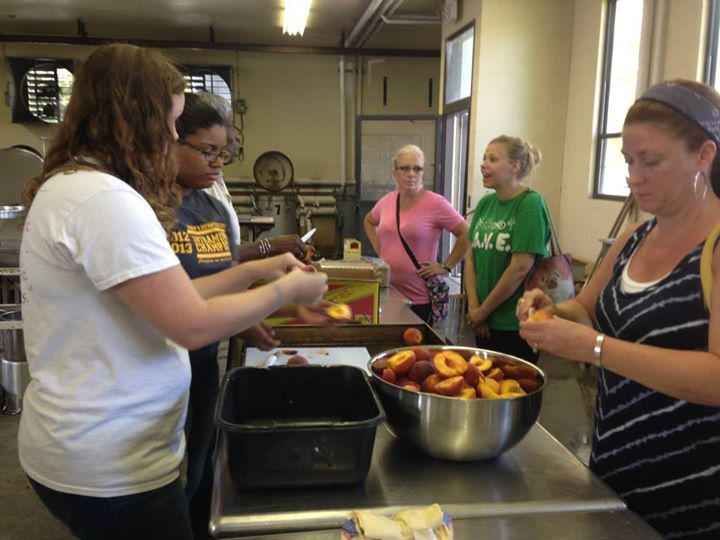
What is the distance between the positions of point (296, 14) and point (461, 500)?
543cm

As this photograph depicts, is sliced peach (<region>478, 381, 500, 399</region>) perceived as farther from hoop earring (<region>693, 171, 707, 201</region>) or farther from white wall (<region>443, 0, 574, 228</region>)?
white wall (<region>443, 0, 574, 228</region>)

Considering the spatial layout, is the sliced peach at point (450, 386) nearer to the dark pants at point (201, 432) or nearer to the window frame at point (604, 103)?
the dark pants at point (201, 432)

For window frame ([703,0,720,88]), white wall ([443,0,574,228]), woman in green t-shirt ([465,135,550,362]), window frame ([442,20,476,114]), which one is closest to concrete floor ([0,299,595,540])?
woman in green t-shirt ([465,135,550,362])

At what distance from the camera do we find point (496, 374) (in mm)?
1221

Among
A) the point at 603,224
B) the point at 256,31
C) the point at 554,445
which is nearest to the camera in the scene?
the point at 554,445

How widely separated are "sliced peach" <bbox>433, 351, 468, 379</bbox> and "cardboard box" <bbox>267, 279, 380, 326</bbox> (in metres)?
0.79

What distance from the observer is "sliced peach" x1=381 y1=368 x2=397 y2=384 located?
3.95ft

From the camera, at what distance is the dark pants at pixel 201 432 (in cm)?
180

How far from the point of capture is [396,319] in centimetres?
229

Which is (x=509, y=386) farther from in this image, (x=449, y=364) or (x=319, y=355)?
(x=319, y=355)

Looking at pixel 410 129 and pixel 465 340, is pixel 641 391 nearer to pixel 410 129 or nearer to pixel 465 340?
pixel 465 340

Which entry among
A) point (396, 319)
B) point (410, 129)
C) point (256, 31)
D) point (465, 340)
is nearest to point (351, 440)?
point (396, 319)

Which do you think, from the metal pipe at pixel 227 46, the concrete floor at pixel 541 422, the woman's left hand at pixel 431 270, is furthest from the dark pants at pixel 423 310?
the metal pipe at pixel 227 46

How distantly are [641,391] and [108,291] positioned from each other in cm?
98
